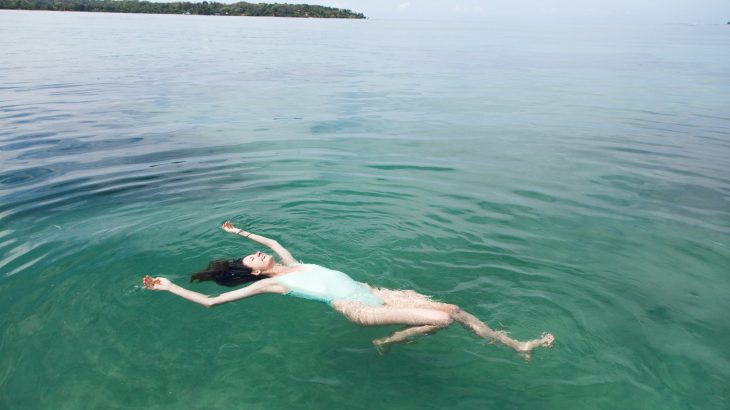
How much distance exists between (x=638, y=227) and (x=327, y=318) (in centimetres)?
682

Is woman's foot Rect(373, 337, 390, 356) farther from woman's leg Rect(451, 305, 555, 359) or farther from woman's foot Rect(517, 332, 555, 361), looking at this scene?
woman's foot Rect(517, 332, 555, 361)

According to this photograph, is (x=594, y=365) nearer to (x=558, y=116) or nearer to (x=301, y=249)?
(x=301, y=249)

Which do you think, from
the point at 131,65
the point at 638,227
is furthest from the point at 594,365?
the point at 131,65

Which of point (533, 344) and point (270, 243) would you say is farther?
point (270, 243)

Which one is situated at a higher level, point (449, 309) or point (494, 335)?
point (449, 309)

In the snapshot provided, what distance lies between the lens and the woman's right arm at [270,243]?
7637 mm

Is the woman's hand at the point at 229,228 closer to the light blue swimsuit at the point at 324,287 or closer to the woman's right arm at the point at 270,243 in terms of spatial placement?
the woman's right arm at the point at 270,243

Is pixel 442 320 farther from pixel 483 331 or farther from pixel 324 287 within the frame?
pixel 324 287

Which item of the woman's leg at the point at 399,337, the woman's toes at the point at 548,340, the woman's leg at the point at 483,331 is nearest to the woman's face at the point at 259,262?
the woman's leg at the point at 399,337

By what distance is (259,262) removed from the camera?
6.97 metres

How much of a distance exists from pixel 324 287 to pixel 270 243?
1916 millimetres

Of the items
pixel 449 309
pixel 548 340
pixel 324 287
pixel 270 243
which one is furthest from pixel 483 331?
pixel 270 243

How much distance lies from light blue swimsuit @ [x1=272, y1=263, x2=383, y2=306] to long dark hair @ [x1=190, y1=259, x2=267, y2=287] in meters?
0.61

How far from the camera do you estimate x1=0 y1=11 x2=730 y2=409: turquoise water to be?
18.6 feet
